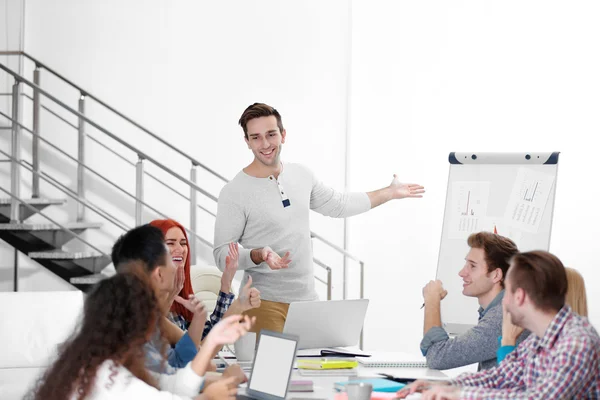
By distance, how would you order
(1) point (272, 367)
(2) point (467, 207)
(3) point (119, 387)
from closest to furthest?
(3) point (119, 387), (1) point (272, 367), (2) point (467, 207)

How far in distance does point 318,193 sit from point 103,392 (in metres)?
1.91

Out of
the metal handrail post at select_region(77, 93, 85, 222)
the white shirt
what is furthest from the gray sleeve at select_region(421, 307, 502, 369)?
the metal handrail post at select_region(77, 93, 85, 222)

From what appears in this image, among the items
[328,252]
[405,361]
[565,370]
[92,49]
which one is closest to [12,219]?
[92,49]

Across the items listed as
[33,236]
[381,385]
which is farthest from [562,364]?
[33,236]

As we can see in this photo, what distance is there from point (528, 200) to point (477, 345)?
136 centimetres

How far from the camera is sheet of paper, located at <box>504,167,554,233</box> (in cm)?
365

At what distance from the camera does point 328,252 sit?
20.0ft

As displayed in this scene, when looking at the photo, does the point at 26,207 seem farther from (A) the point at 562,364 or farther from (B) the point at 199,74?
(A) the point at 562,364

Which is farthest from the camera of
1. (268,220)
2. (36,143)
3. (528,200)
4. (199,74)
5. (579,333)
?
(199,74)

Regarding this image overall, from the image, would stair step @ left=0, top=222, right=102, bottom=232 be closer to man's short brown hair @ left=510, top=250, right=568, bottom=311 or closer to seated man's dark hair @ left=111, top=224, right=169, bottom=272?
seated man's dark hair @ left=111, top=224, right=169, bottom=272

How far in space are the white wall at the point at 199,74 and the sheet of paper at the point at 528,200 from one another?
2422 mm

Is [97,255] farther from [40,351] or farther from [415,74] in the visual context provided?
[415,74]

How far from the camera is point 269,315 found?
311 centimetres

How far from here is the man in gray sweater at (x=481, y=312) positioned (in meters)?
2.52
